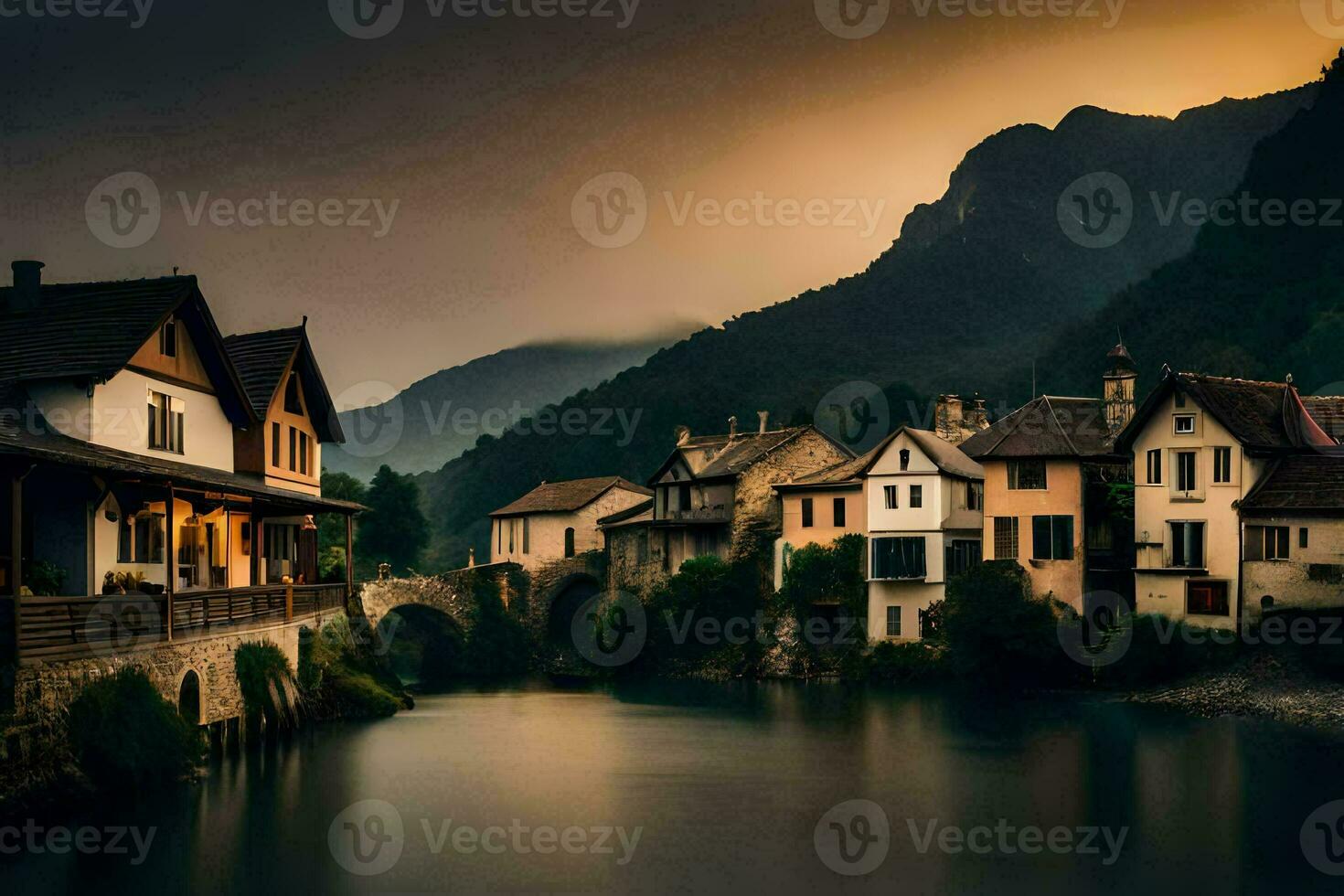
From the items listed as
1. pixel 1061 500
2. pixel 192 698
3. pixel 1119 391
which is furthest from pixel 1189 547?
pixel 192 698

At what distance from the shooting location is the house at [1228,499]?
49656mm

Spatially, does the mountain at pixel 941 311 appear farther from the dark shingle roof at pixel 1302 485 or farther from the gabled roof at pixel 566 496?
the dark shingle roof at pixel 1302 485

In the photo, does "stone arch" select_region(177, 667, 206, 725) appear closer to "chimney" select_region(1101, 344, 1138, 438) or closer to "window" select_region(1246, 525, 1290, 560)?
"window" select_region(1246, 525, 1290, 560)

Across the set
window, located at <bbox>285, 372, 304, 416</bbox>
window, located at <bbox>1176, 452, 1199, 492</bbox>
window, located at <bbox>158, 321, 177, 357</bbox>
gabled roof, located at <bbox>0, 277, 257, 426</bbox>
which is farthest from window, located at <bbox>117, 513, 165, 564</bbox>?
window, located at <bbox>1176, 452, 1199, 492</bbox>

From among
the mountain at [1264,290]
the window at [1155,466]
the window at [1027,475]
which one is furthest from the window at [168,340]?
→ the mountain at [1264,290]

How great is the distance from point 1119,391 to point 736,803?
117 ft

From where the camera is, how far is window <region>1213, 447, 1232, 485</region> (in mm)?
51875

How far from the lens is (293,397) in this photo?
50.2 m

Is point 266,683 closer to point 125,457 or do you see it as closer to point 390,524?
point 125,457

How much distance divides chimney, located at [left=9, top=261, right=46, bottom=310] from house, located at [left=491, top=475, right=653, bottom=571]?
41775 mm

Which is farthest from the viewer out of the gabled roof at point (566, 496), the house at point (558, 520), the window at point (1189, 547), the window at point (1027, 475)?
the gabled roof at point (566, 496)

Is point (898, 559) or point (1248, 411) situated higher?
point (1248, 411)

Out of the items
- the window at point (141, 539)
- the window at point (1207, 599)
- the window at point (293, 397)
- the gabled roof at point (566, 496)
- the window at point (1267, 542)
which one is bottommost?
the window at point (1207, 599)

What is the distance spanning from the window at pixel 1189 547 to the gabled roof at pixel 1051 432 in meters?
5.56
